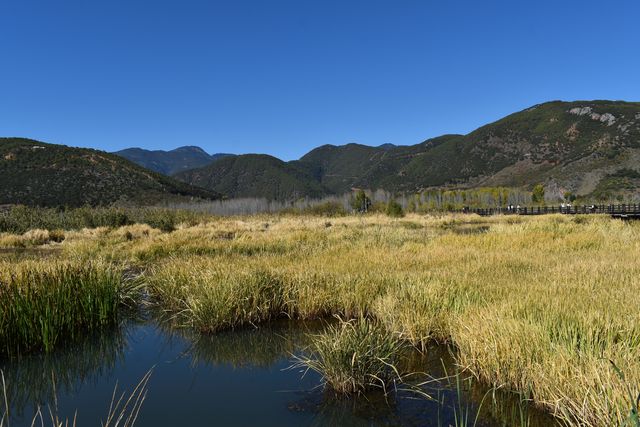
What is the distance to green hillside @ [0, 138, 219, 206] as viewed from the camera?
235ft

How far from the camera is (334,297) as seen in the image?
750 cm

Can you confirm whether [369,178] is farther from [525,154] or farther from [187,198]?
[187,198]

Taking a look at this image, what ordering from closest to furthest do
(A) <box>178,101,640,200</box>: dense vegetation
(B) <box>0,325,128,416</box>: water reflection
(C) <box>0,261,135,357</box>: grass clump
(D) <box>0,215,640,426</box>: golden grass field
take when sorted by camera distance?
(D) <box>0,215,640,426</box>: golden grass field, (B) <box>0,325,128,416</box>: water reflection, (C) <box>0,261,135,357</box>: grass clump, (A) <box>178,101,640,200</box>: dense vegetation

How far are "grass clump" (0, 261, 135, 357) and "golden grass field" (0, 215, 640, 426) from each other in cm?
109

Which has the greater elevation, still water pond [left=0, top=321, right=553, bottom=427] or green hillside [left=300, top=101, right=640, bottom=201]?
green hillside [left=300, top=101, right=640, bottom=201]

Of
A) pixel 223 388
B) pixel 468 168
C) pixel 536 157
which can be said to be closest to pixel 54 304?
pixel 223 388

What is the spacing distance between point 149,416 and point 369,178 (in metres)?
195

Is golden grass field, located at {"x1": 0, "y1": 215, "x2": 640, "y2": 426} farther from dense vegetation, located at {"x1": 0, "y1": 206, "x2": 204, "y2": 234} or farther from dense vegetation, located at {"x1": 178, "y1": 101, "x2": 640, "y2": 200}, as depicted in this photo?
dense vegetation, located at {"x1": 178, "y1": 101, "x2": 640, "y2": 200}

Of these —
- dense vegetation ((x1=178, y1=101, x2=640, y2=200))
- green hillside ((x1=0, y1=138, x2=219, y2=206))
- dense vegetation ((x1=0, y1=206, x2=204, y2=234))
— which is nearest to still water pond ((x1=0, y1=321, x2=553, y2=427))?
dense vegetation ((x1=0, y1=206, x2=204, y2=234))

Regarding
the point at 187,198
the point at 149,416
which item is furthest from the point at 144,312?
the point at 187,198

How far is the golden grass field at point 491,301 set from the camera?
12.0 feet

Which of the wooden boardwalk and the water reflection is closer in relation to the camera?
the water reflection

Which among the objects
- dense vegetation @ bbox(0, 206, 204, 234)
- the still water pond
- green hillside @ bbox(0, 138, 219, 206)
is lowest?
the still water pond

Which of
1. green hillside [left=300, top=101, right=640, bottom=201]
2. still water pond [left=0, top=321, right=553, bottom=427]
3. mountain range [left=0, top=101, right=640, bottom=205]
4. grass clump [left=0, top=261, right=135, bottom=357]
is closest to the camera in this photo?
still water pond [left=0, top=321, right=553, bottom=427]
